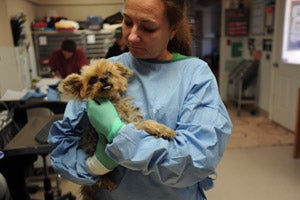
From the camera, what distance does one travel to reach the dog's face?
0.86 meters

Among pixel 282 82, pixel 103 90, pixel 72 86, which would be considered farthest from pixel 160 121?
pixel 282 82

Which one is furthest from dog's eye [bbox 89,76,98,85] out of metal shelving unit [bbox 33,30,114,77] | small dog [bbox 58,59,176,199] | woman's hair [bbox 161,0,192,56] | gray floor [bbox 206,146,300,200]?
metal shelving unit [bbox 33,30,114,77]

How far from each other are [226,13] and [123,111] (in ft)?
15.6

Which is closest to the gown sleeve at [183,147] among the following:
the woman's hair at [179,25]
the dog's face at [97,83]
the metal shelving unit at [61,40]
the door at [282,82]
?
the dog's face at [97,83]

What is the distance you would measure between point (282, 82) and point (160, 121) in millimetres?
3776

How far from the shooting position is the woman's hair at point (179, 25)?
2.85 ft

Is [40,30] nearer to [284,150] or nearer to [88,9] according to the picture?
[88,9]

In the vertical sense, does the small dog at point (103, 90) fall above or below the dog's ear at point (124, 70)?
below

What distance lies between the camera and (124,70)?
93 cm

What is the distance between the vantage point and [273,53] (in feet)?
13.9

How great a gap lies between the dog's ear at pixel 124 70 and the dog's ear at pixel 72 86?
0.45 ft

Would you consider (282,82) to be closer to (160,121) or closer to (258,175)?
(258,175)

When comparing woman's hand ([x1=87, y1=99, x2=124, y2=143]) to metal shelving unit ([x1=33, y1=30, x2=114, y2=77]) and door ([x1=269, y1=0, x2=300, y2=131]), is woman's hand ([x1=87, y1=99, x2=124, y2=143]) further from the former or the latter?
metal shelving unit ([x1=33, y1=30, x2=114, y2=77])

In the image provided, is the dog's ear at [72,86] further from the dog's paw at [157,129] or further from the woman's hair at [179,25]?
the woman's hair at [179,25]
